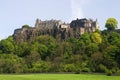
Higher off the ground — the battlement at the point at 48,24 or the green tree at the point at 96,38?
the battlement at the point at 48,24

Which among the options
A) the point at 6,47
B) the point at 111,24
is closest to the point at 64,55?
the point at 6,47

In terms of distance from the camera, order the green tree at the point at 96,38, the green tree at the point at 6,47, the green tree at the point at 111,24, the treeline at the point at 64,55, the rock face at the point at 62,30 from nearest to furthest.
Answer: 1. the treeline at the point at 64,55
2. the green tree at the point at 96,38
3. the green tree at the point at 6,47
4. the green tree at the point at 111,24
5. the rock face at the point at 62,30

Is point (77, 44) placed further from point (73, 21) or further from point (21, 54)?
point (73, 21)

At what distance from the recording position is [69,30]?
130500 mm

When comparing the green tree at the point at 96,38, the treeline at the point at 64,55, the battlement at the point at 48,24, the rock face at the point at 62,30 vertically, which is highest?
the battlement at the point at 48,24

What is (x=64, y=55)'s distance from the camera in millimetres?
101375

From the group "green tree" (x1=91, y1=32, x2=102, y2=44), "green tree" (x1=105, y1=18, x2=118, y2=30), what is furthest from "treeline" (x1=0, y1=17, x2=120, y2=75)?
"green tree" (x1=105, y1=18, x2=118, y2=30)

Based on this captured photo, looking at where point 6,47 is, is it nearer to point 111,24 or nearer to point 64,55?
point 64,55

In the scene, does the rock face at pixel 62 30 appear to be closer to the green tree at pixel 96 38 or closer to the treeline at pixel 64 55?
the treeline at pixel 64 55

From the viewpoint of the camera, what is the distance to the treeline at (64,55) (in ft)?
280

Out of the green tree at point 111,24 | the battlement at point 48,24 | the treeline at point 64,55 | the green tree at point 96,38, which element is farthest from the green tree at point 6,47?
the green tree at point 111,24

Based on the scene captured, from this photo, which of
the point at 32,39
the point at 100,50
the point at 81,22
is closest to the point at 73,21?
the point at 81,22

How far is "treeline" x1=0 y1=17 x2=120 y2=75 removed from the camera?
8544cm

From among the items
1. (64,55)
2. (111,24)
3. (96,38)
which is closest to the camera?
(64,55)
